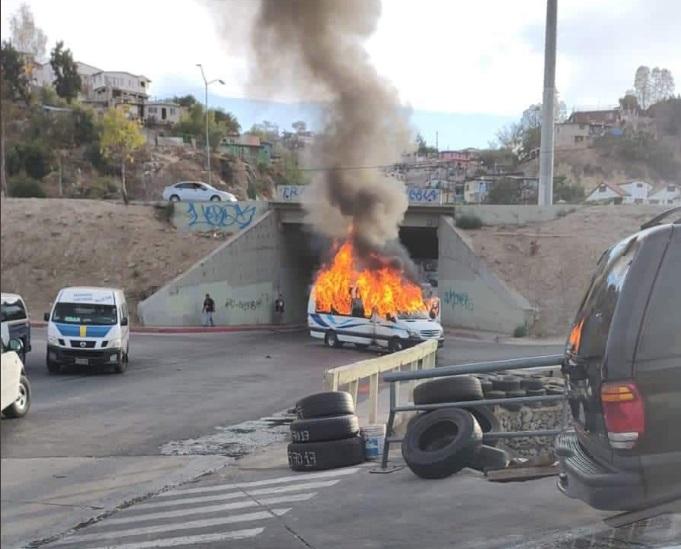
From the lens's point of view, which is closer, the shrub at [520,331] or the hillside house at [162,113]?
the shrub at [520,331]

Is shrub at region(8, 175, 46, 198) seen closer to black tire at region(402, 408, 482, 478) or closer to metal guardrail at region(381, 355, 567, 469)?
metal guardrail at region(381, 355, 567, 469)

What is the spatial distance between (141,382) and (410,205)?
21847 mm

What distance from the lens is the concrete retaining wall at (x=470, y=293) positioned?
31125mm

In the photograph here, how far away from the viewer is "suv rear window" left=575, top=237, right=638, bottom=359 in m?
4.27

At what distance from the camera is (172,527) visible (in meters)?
6.12

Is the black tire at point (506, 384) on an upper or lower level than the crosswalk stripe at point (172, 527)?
upper

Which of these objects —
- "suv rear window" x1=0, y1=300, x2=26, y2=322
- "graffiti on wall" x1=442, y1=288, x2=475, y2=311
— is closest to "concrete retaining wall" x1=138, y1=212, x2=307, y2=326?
"graffiti on wall" x1=442, y1=288, x2=475, y2=311

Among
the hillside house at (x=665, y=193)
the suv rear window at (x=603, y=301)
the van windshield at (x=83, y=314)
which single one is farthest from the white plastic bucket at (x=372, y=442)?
the hillside house at (x=665, y=193)

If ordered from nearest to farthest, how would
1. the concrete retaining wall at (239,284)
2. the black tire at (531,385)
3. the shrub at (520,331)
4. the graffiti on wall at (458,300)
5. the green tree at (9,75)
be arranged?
the green tree at (9,75), the black tire at (531,385), the shrub at (520,331), the concrete retaining wall at (239,284), the graffiti on wall at (458,300)

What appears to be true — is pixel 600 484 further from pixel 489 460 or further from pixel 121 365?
pixel 121 365

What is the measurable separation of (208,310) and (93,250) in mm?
7084

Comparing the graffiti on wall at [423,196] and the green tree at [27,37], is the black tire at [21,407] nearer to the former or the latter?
the green tree at [27,37]

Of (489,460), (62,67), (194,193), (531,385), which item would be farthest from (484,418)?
(194,193)

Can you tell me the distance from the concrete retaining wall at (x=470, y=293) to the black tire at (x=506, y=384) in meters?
19.7
